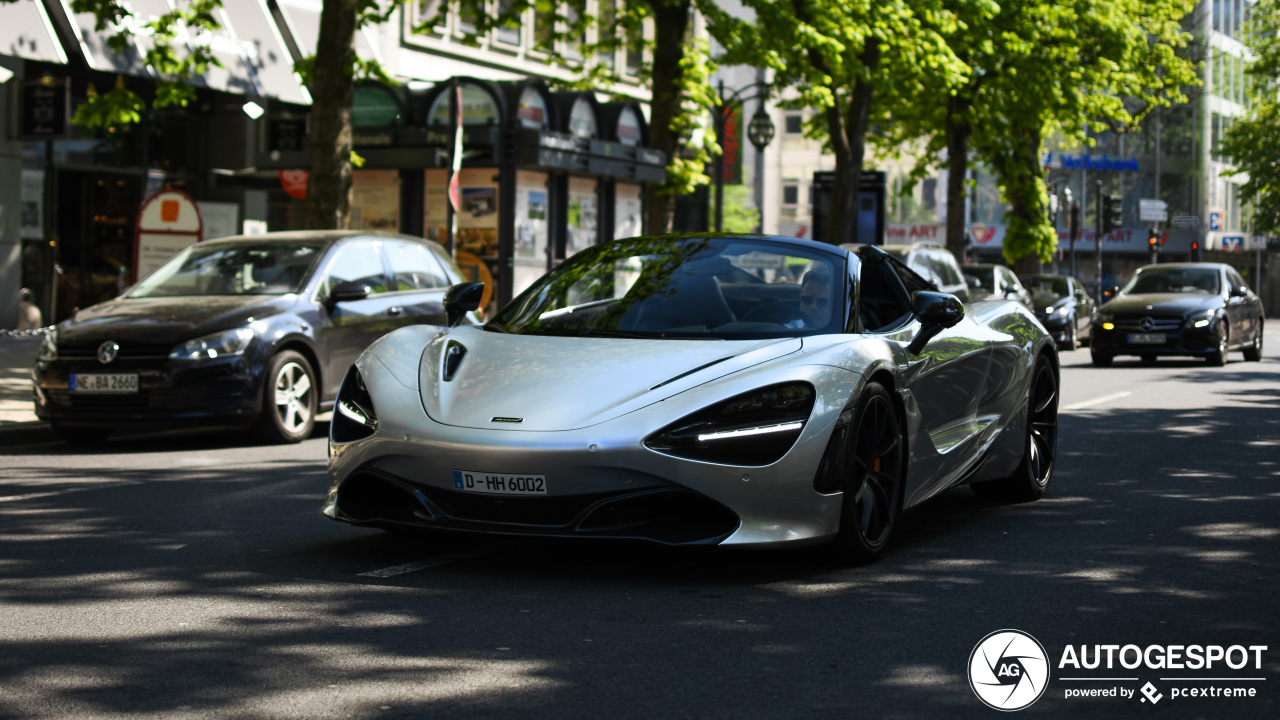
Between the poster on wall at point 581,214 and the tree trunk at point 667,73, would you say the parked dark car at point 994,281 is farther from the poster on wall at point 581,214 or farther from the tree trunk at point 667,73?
the poster on wall at point 581,214

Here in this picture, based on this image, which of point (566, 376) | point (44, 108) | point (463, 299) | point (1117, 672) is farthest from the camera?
point (44, 108)

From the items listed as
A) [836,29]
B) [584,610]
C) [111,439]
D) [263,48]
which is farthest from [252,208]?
[584,610]

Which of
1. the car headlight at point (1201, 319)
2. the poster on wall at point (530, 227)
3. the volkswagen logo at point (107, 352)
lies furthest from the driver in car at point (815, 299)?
the car headlight at point (1201, 319)

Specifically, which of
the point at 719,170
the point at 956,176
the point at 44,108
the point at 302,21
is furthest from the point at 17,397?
the point at 956,176

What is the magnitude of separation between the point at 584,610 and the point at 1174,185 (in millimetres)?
77408

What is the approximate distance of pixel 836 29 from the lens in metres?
23.9

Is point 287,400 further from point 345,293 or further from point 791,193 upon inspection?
point 791,193

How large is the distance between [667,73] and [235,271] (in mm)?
10909

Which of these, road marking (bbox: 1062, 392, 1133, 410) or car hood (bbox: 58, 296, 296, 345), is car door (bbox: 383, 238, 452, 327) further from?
road marking (bbox: 1062, 392, 1133, 410)

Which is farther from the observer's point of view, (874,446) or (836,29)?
(836,29)

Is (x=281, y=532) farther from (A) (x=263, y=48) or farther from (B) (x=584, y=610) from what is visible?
(A) (x=263, y=48)

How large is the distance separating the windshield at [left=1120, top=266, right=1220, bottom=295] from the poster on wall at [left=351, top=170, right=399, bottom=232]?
10.7 metres

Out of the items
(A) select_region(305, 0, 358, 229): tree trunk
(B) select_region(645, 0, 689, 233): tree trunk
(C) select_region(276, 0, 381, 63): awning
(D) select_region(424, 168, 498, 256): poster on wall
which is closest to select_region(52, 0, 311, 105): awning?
(C) select_region(276, 0, 381, 63): awning

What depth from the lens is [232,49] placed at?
24.0 meters
